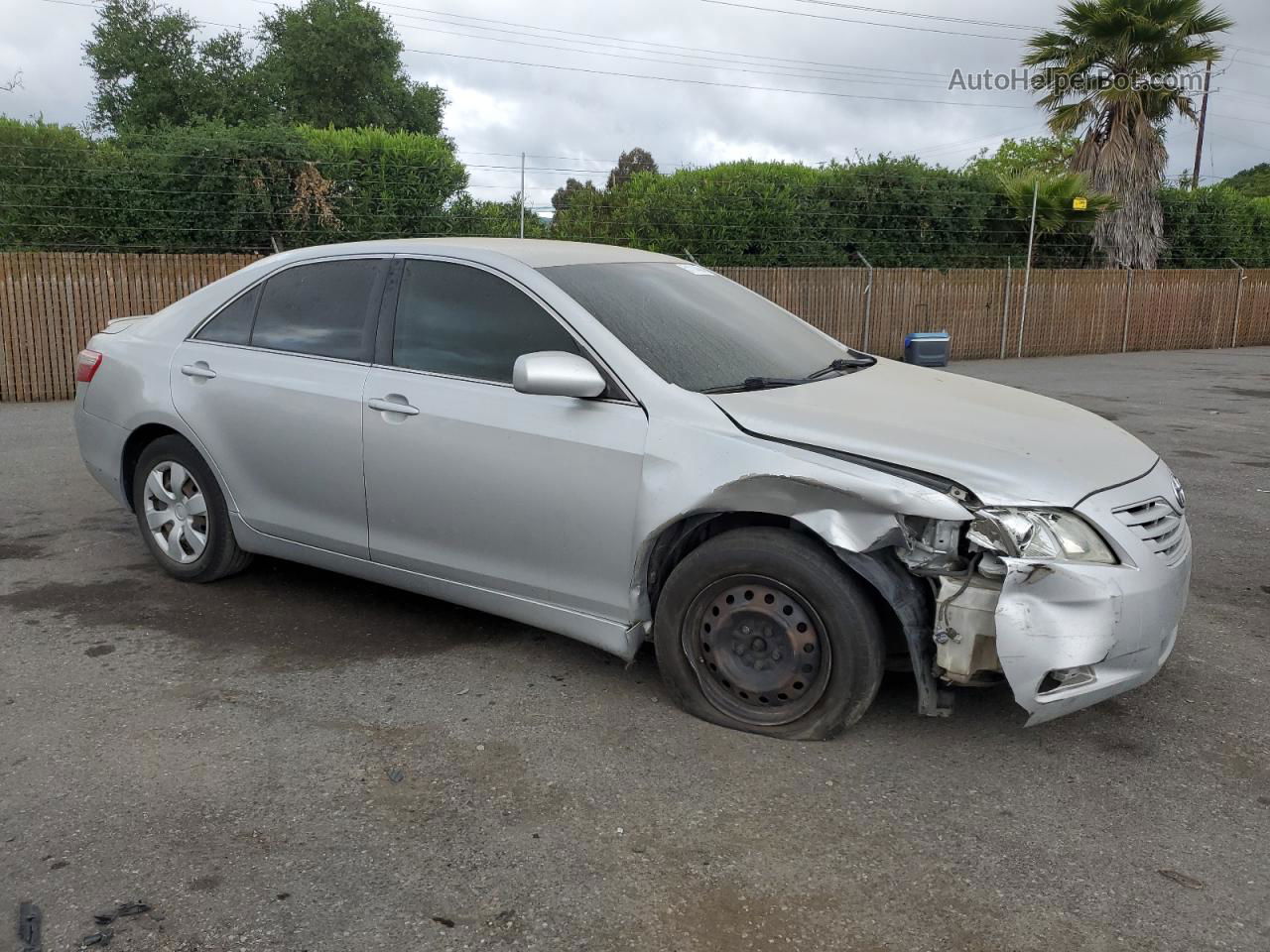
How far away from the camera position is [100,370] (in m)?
5.56

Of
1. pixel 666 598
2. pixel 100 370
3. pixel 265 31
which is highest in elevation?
pixel 265 31

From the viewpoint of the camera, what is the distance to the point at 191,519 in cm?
529

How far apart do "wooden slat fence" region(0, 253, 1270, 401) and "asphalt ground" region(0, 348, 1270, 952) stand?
886 cm

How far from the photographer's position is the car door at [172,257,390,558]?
15.1ft

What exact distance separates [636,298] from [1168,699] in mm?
2520

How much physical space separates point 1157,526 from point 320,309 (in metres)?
3.40

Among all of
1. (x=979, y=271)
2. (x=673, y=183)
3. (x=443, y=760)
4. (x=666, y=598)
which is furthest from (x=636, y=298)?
(x=979, y=271)

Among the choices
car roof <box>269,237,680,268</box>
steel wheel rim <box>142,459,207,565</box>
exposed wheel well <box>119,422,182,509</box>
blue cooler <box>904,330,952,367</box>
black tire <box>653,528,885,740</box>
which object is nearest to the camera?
black tire <box>653,528,885,740</box>

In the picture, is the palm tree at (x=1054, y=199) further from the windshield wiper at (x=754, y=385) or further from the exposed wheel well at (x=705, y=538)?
the exposed wheel well at (x=705, y=538)

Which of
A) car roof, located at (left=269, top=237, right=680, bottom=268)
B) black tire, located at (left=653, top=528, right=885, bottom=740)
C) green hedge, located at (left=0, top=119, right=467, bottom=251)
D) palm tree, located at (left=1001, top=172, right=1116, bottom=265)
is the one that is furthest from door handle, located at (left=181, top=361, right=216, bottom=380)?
palm tree, located at (left=1001, top=172, right=1116, bottom=265)

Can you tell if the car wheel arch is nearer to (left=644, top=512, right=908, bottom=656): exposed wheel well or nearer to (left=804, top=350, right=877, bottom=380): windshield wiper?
(left=644, top=512, right=908, bottom=656): exposed wheel well

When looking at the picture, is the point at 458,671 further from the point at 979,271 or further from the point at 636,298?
the point at 979,271

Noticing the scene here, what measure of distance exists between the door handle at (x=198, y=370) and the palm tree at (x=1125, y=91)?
71.0ft

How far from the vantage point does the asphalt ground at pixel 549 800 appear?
110 inches
